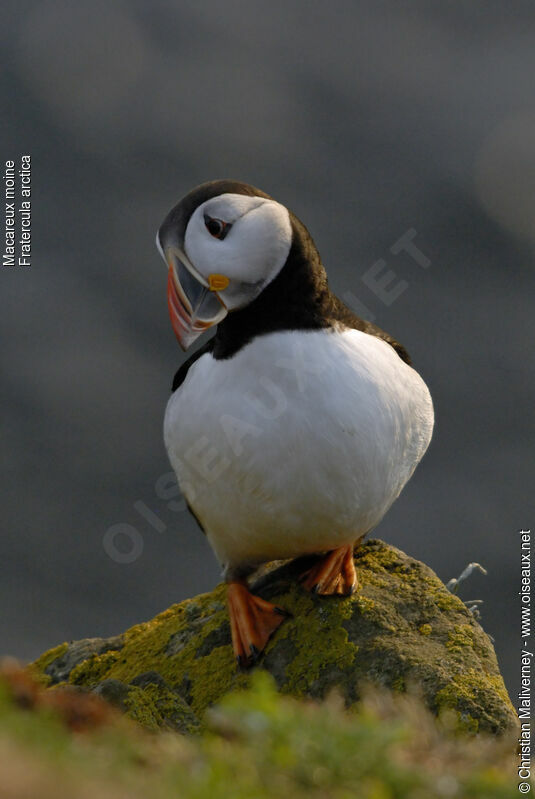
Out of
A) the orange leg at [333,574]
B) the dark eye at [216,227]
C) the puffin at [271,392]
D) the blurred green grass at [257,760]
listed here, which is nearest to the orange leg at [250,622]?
the puffin at [271,392]

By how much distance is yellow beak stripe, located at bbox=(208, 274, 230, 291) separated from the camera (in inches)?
181

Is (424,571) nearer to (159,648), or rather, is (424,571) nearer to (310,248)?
(159,648)

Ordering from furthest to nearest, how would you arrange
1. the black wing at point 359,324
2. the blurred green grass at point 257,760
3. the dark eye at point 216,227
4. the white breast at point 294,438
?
the black wing at point 359,324
the white breast at point 294,438
the dark eye at point 216,227
the blurred green grass at point 257,760

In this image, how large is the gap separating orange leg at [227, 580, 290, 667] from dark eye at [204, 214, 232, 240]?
196cm

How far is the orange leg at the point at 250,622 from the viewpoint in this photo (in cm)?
521

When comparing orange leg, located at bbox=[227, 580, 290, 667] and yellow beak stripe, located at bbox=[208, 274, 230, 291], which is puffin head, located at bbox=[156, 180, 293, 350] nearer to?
yellow beak stripe, located at bbox=[208, 274, 230, 291]

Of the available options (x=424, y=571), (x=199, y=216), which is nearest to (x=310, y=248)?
(x=199, y=216)

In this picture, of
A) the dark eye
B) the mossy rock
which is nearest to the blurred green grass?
the mossy rock

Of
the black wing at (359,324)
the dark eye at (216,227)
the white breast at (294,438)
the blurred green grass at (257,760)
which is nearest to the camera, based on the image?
the blurred green grass at (257,760)

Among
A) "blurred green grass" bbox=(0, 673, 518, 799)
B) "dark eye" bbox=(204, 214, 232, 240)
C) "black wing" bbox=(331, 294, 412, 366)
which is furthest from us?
"black wing" bbox=(331, 294, 412, 366)

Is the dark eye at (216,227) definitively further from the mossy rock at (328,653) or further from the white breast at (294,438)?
the mossy rock at (328,653)

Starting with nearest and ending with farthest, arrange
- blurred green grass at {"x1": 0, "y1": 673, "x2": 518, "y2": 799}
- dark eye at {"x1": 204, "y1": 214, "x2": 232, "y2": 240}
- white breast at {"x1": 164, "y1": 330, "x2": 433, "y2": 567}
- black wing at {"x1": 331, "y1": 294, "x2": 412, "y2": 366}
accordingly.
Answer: blurred green grass at {"x1": 0, "y1": 673, "x2": 518, "y2": 799} < dark eye at {"x1": 204, "y1": 214, "x2": 232, "y2": 240} < white breast at {"x1": 164, "y1": 330, "x2": 433, "y2": 567} < black wing at {"x1": 331, "y1": 294, "x2": 412, "y2": 366}

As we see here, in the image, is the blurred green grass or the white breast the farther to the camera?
the white breast

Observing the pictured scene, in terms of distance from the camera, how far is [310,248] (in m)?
4.88
